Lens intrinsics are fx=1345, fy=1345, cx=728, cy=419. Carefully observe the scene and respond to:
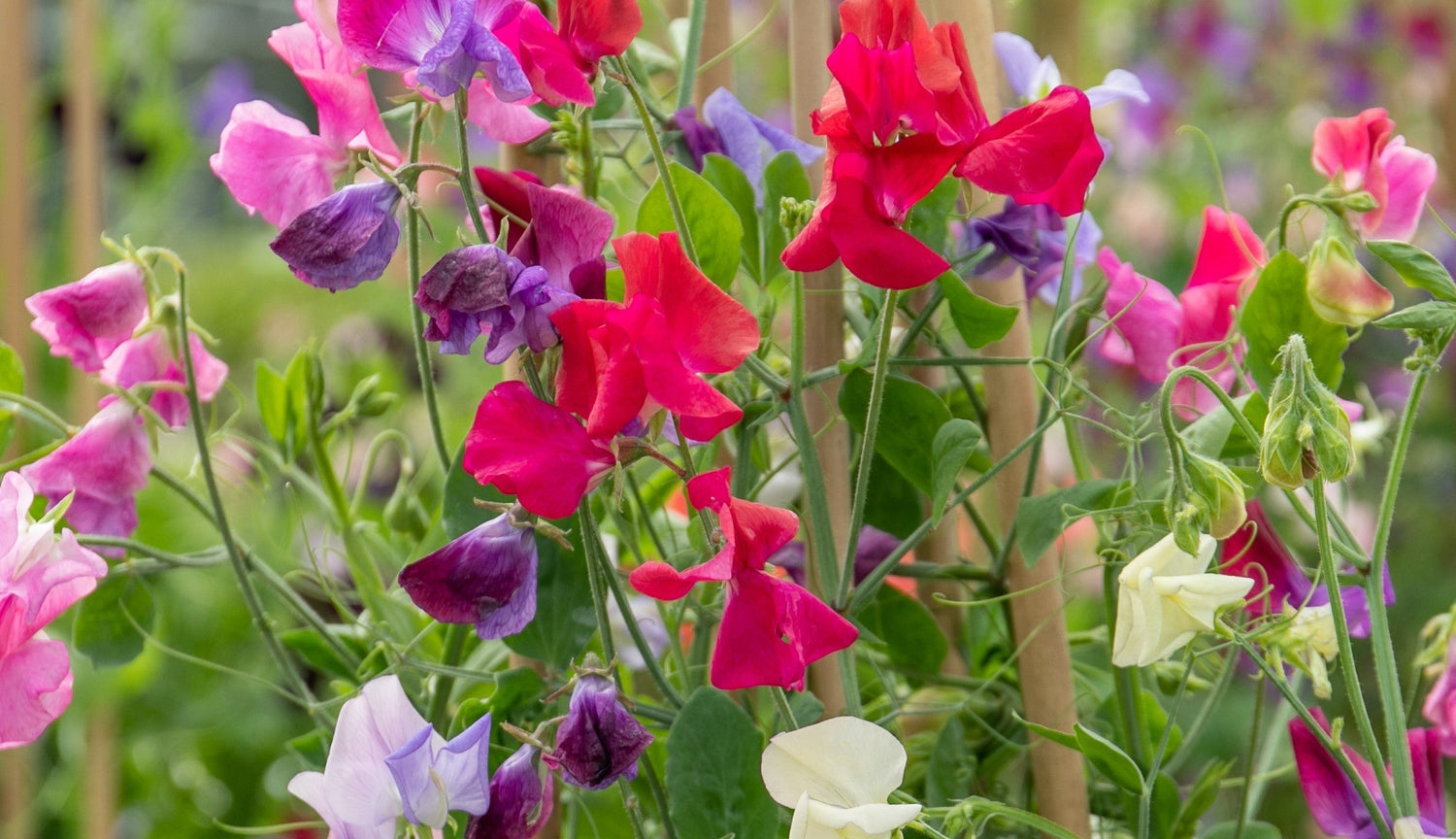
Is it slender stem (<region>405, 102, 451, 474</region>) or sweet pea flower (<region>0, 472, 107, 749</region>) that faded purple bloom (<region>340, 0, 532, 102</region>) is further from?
sweet pea flower (<region>0, 472, 107, 749</region>)

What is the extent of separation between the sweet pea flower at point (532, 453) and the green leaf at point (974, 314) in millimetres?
140

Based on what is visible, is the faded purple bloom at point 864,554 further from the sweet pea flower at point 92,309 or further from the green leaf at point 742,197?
the sweet pea flower at point 92,309

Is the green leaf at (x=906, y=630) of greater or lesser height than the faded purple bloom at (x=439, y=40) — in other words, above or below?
below

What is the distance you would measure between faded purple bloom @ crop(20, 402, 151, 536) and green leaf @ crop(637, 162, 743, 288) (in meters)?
0.20

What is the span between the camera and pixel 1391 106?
6.86 feet

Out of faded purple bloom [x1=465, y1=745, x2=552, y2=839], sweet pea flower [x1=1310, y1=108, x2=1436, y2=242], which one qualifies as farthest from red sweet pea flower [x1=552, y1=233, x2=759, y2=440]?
sweet pea flower [x1=1310, y1=108, x2=1436, y2=242]

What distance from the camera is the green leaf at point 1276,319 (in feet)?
1.42

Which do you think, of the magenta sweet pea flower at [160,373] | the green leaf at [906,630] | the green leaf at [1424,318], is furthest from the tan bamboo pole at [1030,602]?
the magenta sweet pea flower at [160,373]

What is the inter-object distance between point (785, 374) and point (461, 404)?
1.07 metres

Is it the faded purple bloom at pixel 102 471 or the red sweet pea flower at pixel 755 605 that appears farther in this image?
the faded purple bloom at pixel 102 471

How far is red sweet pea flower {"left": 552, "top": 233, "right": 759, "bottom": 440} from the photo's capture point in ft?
1.15

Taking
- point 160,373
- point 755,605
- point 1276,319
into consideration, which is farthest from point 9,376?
point 1276,319

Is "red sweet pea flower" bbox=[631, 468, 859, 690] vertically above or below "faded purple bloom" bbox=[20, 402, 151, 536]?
above

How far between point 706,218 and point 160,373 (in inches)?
8.9
